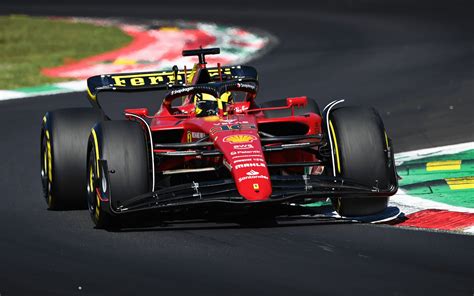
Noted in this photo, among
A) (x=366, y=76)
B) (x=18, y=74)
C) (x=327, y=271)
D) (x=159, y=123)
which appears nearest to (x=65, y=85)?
(x=18, y=74)

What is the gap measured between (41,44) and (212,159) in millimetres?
16397

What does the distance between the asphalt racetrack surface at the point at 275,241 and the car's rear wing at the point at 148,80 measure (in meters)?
1.20

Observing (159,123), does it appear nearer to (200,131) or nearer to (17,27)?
(200,131)

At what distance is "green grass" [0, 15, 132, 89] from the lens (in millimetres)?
23109

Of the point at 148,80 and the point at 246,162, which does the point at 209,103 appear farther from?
the point at 246,162

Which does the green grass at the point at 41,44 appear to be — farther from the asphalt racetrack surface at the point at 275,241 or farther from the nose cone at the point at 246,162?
the nose cone at the point at 246,162

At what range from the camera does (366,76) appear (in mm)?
21094

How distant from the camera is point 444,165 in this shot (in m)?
13.5

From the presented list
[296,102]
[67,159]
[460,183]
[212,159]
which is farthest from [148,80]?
[460,183]

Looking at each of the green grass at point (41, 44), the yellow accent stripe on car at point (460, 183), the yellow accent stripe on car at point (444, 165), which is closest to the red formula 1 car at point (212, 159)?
the yellow accent stripe on car at point (460, 183)

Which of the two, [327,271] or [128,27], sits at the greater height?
[128,27]

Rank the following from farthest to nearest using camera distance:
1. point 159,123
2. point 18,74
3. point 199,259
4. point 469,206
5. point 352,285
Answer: point 18,74 < point 159,123 < point 469,206 < point 199,259 < point 352,285

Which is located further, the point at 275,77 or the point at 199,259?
the point at 275,77

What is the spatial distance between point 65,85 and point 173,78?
8396 millimetres
